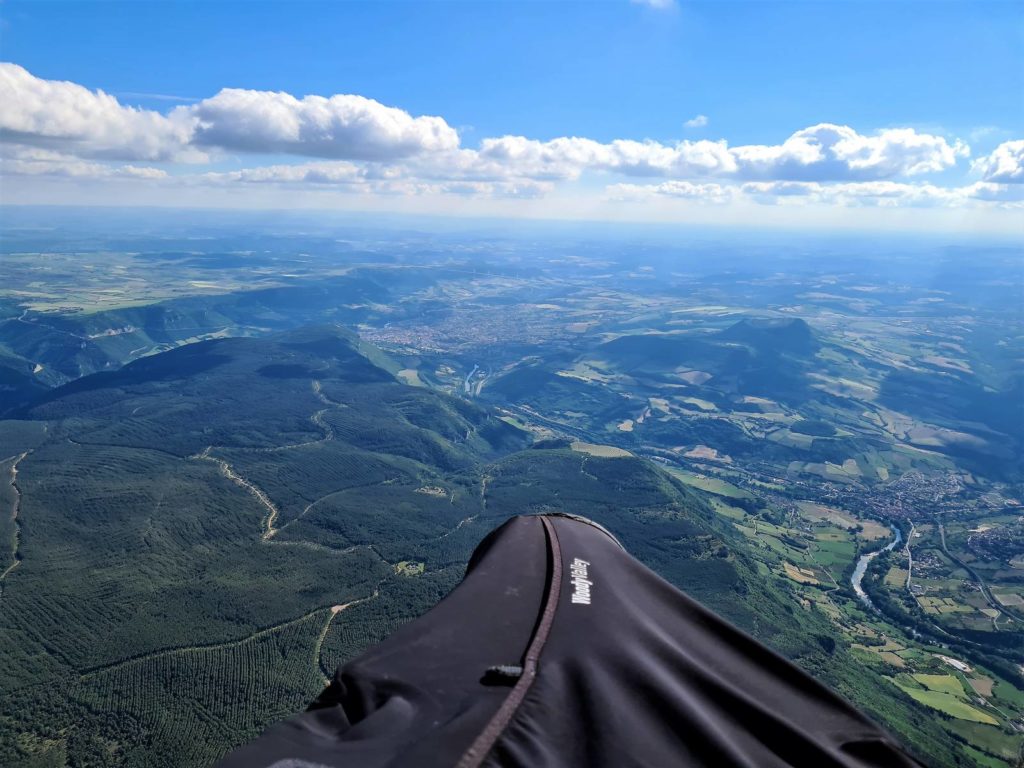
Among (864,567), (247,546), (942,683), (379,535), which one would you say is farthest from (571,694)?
(864,567)

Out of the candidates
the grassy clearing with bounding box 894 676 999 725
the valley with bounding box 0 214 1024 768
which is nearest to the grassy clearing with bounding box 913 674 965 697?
the valley with bounding box 0 214 1024 768

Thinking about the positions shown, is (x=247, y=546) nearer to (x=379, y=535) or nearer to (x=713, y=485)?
(x=379, y=535)

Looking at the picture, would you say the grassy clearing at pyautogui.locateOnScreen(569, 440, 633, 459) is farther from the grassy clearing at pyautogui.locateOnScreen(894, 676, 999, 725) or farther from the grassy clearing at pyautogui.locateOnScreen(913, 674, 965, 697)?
the grassy clearing at pyautogui.locateOnScreen(894, 676, 999, 725)

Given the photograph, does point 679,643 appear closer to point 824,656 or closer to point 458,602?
point 458,602

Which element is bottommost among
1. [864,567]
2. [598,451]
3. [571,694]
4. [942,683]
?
A: [864,567]

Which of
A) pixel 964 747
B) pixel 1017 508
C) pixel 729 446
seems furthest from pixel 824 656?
pixel 729 446

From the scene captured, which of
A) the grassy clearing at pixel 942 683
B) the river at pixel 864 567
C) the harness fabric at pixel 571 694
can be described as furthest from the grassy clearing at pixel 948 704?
the harness fabric at pixel 571 694
